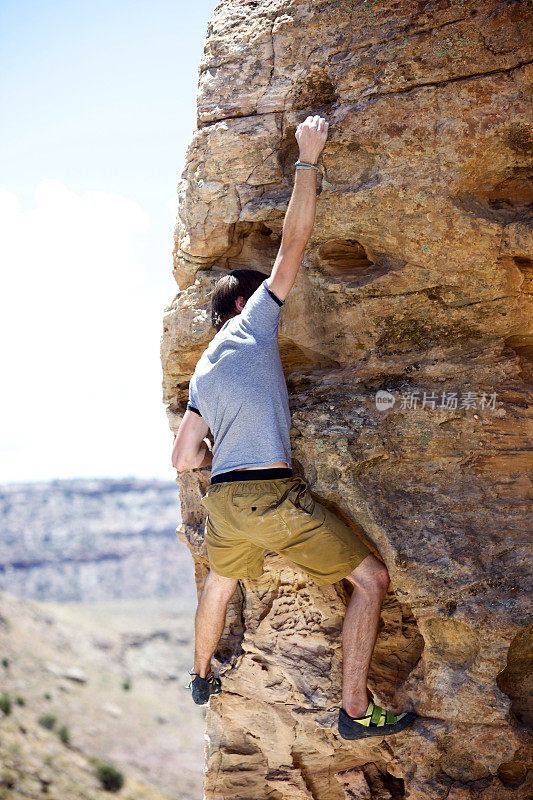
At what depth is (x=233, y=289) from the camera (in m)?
4.32

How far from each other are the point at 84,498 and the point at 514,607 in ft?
244

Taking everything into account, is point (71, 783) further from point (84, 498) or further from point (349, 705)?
point (84, 498)

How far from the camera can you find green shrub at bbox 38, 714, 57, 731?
27.1 meters

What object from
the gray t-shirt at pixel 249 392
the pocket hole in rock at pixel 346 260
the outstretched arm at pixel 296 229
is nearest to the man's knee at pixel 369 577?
the gray t-shirt at pixel 249 392

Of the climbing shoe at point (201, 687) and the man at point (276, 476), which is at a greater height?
the man at point (276, 476)

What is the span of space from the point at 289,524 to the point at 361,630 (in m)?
0.74

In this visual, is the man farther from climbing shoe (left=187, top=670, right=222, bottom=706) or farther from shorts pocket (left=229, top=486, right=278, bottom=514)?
climbing shoe (left=187, top=670, right=222, bottom=706)

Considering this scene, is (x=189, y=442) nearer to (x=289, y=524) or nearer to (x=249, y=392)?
(x=249, y=392)

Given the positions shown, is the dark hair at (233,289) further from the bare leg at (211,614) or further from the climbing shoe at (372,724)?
the climbing shoe at (372,724)

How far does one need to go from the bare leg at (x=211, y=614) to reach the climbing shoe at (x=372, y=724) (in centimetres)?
91

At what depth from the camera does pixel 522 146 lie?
13.6 ft

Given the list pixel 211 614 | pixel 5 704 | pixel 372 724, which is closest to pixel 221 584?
pixel 211 614

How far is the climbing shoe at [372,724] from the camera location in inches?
154

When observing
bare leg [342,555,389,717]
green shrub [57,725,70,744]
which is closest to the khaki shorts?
bare leg [342,555,389,717]
